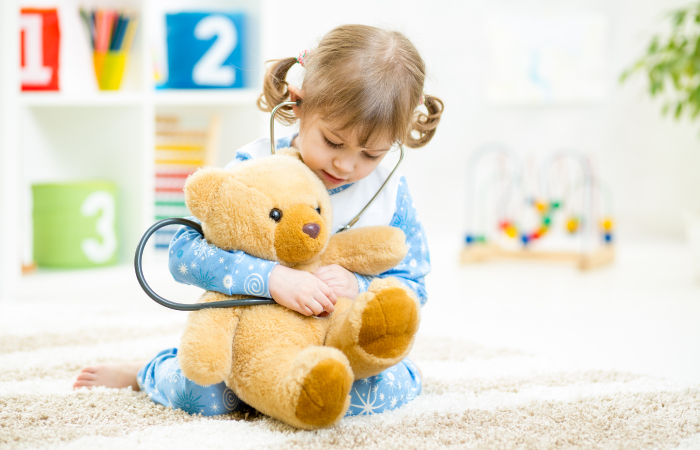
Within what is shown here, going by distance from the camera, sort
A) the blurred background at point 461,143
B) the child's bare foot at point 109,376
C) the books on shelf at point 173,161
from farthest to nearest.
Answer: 1. the books on shelf at point 173,161
2. the blurred background at point 461,143
3. the child's bare foot at point 109,376

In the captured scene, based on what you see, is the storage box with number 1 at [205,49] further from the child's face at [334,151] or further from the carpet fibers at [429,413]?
the child's face at [334,151]

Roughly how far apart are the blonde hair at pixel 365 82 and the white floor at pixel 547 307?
546 mm

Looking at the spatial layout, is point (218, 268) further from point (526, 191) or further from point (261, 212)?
point (526, 191)

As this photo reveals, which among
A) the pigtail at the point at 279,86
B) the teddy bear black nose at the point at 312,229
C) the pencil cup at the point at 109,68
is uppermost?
the pencil cup at the point at 109,68

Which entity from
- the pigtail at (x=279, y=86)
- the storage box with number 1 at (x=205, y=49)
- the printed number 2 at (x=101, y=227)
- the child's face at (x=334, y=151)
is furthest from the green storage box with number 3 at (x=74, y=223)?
the child's face at (x=334, y=151)

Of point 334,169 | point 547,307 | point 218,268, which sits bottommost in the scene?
point 547,307

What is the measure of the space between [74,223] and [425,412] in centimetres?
126

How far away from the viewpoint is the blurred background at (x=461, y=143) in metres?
1.52

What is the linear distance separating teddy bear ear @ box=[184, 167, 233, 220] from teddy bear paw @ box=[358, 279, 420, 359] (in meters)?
0.20

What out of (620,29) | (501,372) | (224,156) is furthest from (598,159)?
(501,372)

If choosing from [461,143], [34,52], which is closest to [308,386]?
[34,52]

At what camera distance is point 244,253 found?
74cm

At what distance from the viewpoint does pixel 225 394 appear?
774 millimetres

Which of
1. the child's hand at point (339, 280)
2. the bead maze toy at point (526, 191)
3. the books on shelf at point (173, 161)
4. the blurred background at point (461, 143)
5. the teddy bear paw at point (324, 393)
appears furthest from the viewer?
the bead maze toy at point (526, 191)
